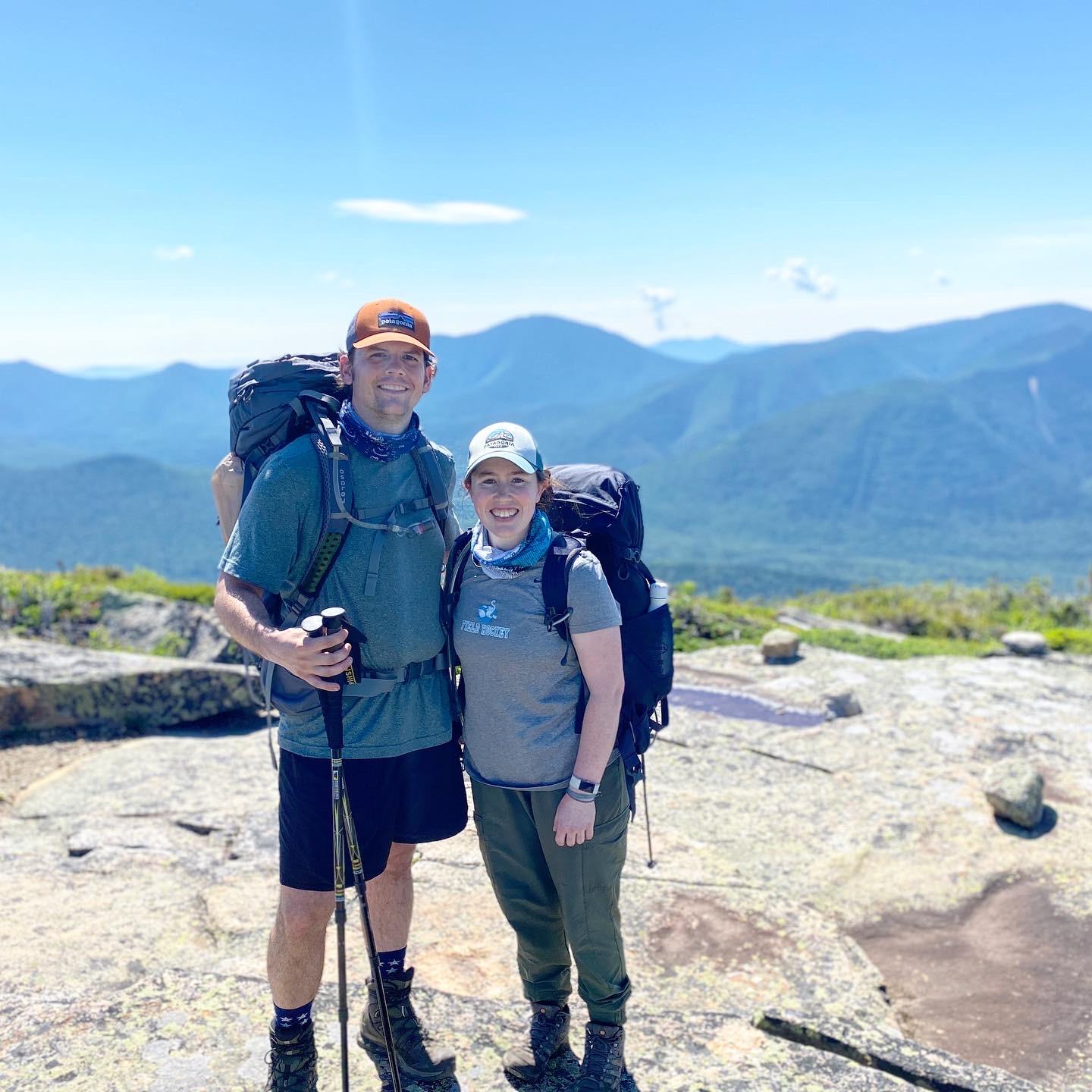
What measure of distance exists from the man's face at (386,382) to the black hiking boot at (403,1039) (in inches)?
91.0

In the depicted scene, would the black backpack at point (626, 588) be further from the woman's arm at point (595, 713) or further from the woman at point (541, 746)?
the woman's arm at point (595, 713)

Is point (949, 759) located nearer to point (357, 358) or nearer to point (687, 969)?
point (687, 969)

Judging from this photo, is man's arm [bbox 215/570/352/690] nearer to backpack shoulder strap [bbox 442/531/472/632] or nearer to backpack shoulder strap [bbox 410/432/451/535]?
backpack shoulder strap [bbox 442/531/472/632]

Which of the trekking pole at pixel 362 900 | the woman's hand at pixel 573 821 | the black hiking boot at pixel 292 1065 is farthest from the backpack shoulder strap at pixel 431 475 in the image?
the black hiking boot at pixel 292 1065

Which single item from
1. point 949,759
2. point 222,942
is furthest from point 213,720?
point 949,759

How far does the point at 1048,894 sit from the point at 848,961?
1.99m

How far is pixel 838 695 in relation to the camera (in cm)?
1020

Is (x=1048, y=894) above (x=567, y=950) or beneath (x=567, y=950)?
beneath

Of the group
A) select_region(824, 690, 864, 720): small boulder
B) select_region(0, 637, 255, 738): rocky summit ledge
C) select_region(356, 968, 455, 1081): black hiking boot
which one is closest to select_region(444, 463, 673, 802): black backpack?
select_region(356, 968, 455, 1081): black hiking boot

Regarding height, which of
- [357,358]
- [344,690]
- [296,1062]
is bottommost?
[296,1062]

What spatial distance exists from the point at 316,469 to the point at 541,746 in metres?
1.37

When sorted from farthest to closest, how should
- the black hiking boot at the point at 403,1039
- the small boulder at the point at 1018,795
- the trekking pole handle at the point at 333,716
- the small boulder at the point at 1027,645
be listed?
the small boulder at the point at 1027,645 < the small boulder at the point at 1018,795 < the black hiking boot at the point at 403,1039 < the trekking pole handle at the point at 333,716

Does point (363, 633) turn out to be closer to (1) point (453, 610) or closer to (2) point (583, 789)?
(1) point (453, 610)

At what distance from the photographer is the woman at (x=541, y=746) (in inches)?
141
